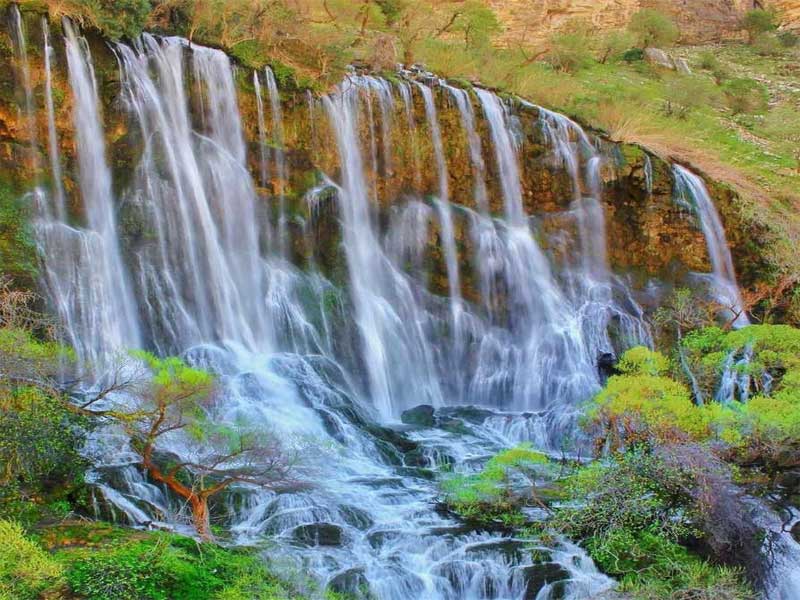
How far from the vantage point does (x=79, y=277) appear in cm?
1722

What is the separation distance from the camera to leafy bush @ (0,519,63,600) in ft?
27.0

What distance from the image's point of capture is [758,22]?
48031 millimetres

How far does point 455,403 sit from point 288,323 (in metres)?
4.59

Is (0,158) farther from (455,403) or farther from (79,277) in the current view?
(455,403)

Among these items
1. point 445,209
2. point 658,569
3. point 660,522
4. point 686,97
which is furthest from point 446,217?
point 686,97

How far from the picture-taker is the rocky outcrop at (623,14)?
47.8 metres

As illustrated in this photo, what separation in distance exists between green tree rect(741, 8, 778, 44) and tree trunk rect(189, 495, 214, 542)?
46.9 metres

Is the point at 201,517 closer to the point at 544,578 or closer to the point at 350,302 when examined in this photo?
the point at 544,578

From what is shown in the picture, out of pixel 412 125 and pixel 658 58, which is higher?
pixel 658 58

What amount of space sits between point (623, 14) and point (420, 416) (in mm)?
39475

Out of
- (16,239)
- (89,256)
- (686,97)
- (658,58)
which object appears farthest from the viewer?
(658,58)

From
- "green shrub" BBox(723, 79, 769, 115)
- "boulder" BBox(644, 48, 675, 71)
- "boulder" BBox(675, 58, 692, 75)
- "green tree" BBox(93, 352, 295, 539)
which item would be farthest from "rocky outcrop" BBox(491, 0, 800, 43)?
"green tree" BBox(93, 352, 295, 539)

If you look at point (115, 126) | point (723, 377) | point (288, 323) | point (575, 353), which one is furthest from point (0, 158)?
point (723, 377)

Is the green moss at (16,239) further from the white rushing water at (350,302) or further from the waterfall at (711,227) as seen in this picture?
the waterfall at (711,227)
